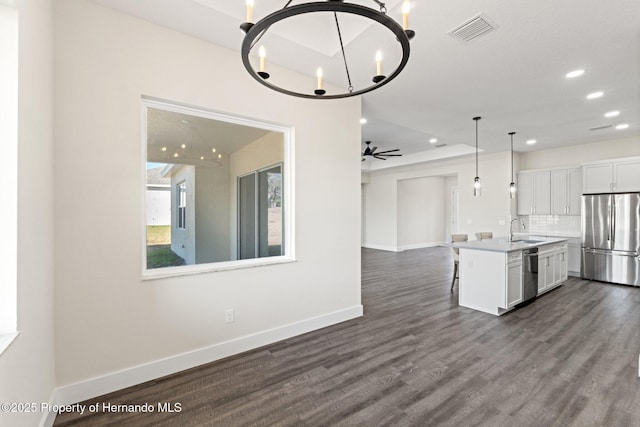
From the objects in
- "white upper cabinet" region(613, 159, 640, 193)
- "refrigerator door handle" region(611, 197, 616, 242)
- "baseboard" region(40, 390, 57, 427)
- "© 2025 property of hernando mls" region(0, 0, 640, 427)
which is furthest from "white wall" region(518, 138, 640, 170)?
"baseboard" region(40, 390, 57, 427)

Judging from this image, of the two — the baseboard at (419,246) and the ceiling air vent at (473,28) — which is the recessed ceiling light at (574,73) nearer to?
the ceiling air vent at (473,28)

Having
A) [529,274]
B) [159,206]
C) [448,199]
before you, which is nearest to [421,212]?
[448,199]

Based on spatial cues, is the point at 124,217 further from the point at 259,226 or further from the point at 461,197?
the point at 461,197

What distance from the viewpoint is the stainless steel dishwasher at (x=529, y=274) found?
4262mm

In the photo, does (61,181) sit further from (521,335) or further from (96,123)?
(521,335)

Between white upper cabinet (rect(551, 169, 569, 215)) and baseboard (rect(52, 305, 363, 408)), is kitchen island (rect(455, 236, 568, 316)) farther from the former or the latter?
white upper cabinet (rect(551, 169, 569, 215))

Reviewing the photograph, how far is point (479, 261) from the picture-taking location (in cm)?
418

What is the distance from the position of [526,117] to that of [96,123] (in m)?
5.81

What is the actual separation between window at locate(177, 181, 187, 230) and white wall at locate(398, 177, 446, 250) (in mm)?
8449

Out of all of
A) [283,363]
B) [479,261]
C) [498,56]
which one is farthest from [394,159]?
[283,363]

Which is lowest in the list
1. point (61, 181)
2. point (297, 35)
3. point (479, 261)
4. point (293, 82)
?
point (479, 261)

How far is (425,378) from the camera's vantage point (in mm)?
2434

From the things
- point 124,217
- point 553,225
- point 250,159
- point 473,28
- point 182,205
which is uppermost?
point 473,28

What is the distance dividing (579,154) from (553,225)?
172cm
